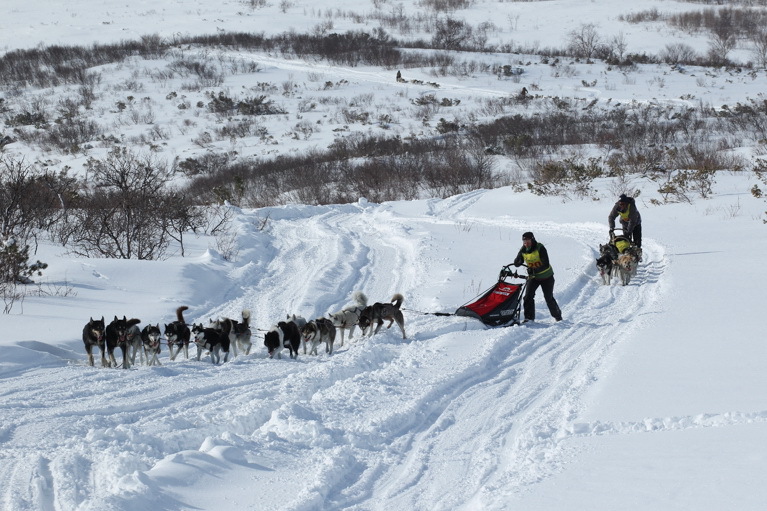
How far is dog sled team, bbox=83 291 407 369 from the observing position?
7000mm

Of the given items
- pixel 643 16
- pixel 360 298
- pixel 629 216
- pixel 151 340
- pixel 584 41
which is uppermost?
pixel 643 16

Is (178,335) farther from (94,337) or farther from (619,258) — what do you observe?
(619,258)

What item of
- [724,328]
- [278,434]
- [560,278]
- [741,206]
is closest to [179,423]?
[278,434]

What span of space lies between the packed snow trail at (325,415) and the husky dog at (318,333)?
22cm

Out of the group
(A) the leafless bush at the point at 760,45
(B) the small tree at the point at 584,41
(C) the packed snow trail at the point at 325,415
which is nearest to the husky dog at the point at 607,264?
(C) the packed snow trail at the point at 325,415

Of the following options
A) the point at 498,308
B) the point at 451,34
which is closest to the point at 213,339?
the point at 498,308

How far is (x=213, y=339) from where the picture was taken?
23.8 ft

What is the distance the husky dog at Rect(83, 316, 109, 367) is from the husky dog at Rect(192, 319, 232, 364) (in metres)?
0.88

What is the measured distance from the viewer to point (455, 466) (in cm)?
455

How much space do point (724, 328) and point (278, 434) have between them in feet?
16.8

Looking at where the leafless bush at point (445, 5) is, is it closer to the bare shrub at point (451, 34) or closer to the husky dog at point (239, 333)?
the bare shrub at point (451, 34)

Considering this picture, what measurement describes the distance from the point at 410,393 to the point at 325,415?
0.84 meters

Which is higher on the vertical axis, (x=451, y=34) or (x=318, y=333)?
(x=451, y=34)

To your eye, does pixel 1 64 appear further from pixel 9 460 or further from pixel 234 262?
pixel 9 460
